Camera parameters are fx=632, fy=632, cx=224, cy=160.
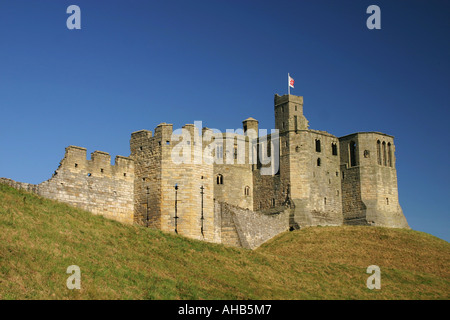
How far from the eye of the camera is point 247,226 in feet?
150

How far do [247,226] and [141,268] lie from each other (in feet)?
68.8

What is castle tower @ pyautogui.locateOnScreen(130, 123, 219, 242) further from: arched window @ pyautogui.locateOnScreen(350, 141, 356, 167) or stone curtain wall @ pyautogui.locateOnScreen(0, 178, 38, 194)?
arched window @ pyautogui.locateOnScreen(350, 141, 356, 167)

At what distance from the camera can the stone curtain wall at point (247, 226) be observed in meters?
41.4

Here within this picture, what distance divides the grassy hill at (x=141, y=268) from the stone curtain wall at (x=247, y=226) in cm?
828

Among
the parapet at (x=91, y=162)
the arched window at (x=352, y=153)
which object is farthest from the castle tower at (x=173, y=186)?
the arched window at (x=352, y=153)

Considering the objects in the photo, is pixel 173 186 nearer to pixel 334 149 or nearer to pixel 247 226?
pixel 247 226

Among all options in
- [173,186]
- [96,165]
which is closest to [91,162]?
[96,165]

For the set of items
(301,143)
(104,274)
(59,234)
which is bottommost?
(104,274)
